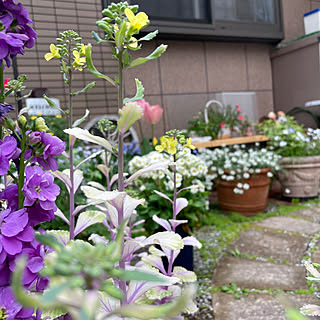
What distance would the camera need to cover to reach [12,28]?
1.56ft

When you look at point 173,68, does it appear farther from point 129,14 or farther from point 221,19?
point 129,14

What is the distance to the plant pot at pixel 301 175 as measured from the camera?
268cm

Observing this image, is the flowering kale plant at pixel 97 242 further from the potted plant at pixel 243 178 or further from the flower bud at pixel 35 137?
the potted plant at pixel 243 178

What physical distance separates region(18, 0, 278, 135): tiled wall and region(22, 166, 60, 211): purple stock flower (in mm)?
832

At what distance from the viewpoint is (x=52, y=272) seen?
0.54ft

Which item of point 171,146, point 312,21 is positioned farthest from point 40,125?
point 312,21

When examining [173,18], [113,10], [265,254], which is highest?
[173,18]

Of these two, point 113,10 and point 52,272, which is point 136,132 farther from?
point 52,272

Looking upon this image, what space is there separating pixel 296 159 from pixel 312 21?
5.11ft

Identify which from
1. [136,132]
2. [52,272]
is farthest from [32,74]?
[52,272]

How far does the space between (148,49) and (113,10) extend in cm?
85

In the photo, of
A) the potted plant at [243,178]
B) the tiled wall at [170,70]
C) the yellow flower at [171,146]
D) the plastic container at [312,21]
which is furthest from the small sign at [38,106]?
the plastic container at [312,21]

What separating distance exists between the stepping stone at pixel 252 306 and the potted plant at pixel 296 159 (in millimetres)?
1583

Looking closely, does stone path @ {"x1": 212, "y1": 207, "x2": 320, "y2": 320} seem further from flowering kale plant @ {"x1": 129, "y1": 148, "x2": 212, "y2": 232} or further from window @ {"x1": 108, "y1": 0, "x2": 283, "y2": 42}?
window @ {"x1": 108, "y1": 0, "x2": 283, "y2": 42}
